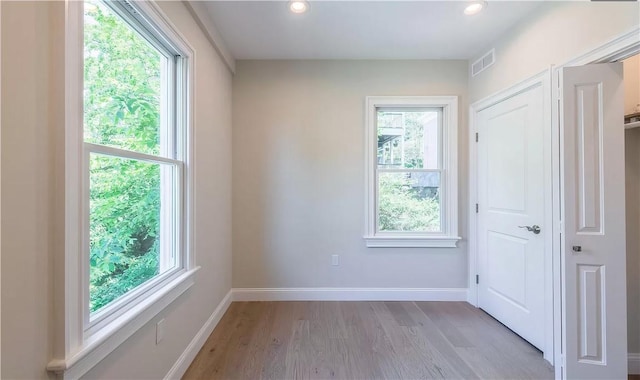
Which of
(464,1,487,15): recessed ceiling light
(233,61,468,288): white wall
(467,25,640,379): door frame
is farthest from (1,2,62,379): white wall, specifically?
(467,25,640,379): door frame

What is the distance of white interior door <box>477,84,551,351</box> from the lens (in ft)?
6.90

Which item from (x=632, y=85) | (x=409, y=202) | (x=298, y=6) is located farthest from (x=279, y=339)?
(x=632, y=85)

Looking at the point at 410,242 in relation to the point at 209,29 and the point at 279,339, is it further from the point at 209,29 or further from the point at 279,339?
the point at 209,29

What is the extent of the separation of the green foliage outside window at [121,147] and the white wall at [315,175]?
1.32 meters

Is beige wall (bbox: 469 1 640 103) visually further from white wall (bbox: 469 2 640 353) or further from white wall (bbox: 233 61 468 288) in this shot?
white wall (bbox: 233 61 468 288)

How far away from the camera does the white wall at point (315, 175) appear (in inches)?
118

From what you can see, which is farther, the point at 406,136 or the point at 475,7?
the point at 406,136

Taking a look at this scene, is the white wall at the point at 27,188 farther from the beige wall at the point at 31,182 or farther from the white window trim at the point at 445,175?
the white window trim at the point at 445,175

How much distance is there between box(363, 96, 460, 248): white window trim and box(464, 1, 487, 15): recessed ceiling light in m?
0.91

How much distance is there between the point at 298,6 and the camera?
208 cm

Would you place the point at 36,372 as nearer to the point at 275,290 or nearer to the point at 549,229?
the point at 275,290

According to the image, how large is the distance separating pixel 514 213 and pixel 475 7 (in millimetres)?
1710

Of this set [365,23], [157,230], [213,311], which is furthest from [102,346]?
[365,23]

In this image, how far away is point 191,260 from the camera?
1.91 m
